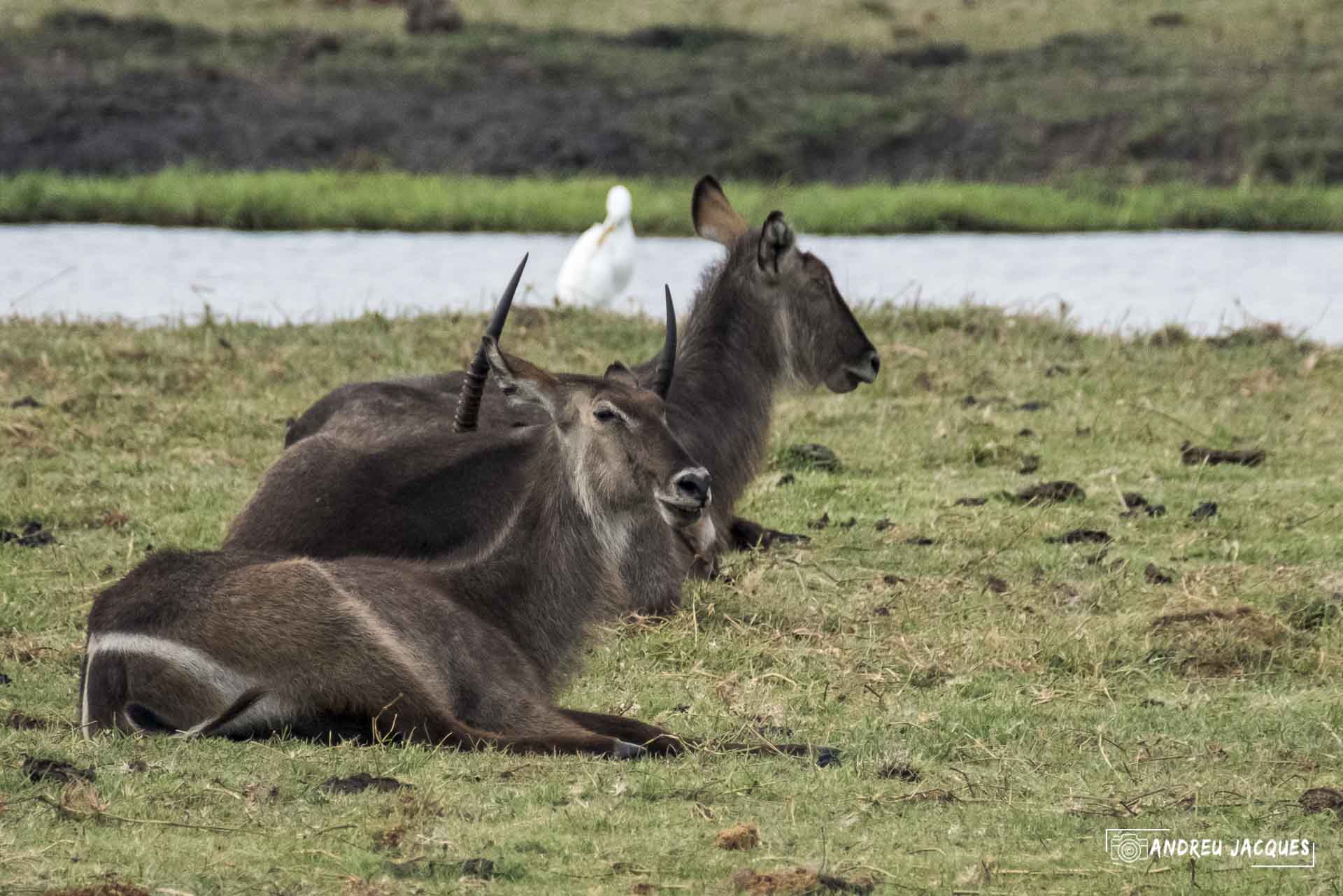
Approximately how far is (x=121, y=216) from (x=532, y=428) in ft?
50.7

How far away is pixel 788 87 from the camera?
87.7ft

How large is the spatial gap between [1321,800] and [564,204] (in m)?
17.0

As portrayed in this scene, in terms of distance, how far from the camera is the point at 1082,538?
26.0 feet

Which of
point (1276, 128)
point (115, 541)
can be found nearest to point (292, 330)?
point (115, 541)

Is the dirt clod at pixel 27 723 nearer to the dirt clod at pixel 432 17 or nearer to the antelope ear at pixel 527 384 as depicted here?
the antelope ear at pixel 527 384

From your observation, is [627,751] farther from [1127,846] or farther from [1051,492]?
[1051,492]

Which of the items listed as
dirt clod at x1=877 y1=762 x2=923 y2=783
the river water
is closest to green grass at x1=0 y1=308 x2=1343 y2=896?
dirt clod at x1=877 y1=762 x2=923 y2=783

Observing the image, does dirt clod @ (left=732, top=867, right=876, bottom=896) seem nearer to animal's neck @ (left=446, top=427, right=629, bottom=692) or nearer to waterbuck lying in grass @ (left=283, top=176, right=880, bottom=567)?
animal's neck @ (left=446, top=427, right=629, bottom=692)

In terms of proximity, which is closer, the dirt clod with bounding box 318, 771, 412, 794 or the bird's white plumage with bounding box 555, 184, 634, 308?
the dirt clod with bounding box 318, 771, 412, 794

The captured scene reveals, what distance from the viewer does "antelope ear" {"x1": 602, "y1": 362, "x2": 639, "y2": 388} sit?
593 centimetres

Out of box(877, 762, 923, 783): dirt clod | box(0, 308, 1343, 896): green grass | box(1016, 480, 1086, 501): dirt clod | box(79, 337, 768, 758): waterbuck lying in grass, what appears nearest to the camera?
box(0, 308, 1343, 896): green grass

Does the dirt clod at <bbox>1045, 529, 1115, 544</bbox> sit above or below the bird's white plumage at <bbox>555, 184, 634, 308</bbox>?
below

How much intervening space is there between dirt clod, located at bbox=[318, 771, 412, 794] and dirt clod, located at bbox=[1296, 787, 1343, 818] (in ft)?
6.82

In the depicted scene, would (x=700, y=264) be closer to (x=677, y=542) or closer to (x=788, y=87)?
(x=788, y=87)
